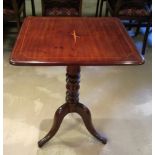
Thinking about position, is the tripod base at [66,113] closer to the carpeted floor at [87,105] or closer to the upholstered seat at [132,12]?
the carpeted floor at [87,105]

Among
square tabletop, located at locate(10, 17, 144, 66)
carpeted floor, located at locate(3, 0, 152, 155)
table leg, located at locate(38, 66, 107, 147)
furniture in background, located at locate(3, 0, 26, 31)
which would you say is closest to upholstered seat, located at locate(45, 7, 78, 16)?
furniture in background, located at locate(3, 0, 26, 31)

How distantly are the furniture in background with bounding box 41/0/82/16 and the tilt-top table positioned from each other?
0.95 meters

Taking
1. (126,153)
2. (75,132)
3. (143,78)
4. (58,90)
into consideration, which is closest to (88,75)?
(58,90)

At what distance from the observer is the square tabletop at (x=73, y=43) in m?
1.11

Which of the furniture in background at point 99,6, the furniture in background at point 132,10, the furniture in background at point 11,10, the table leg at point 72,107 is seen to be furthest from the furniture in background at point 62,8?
the table leg at point 72,107

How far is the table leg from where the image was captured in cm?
141

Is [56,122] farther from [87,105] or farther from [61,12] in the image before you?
[61,12]

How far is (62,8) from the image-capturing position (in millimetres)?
2447

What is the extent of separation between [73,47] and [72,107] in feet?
1.52

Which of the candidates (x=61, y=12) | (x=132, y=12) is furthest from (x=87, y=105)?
(x=132, y=12)

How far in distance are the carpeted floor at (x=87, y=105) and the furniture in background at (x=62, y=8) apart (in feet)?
1.91

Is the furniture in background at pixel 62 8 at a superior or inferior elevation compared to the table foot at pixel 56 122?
superior

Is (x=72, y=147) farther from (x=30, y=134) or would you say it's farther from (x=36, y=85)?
(x=36, y=85)

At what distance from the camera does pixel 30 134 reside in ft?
5.57
